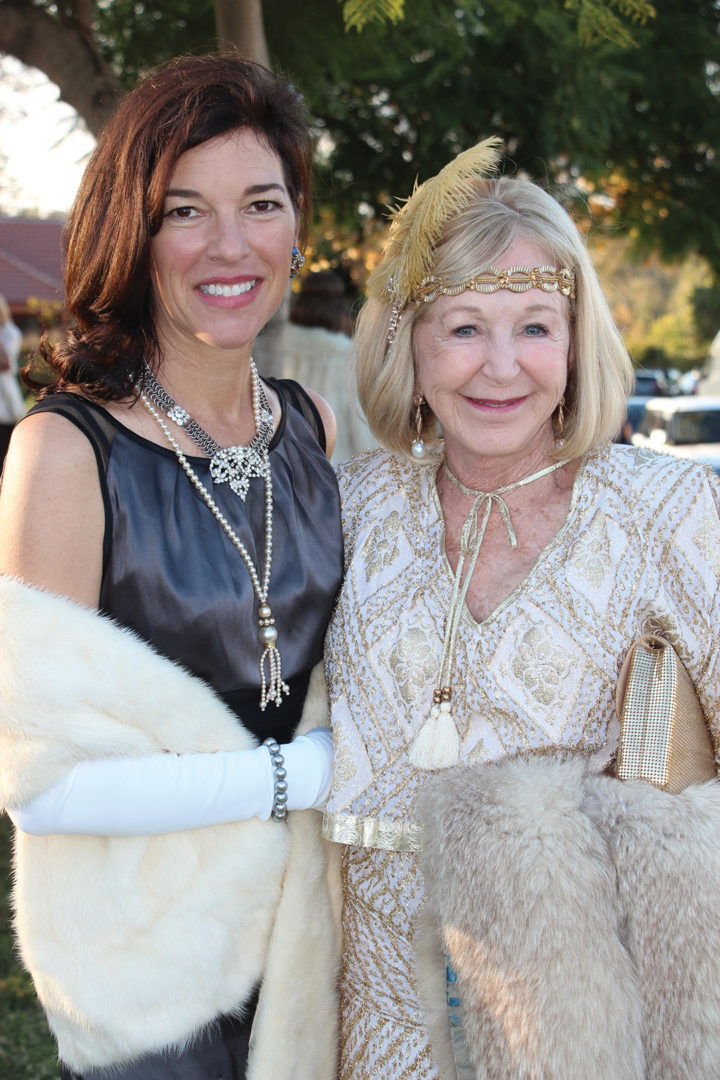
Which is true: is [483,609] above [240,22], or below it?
below

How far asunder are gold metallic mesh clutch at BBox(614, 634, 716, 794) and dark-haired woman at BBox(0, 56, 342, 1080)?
0.60m

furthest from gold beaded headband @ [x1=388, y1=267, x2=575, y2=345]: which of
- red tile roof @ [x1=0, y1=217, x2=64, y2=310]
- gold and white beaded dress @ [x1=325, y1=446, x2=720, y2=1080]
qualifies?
red tile roof @ [x1=0, y1=217, x2=64, y2=310]

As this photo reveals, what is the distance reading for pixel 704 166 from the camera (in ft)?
20.5

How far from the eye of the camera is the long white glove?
1.64 metres

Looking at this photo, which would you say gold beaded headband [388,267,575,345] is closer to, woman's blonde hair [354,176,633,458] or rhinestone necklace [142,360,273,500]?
woman's blonde hair [354,176,633,458]

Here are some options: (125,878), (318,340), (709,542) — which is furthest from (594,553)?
(318,340)

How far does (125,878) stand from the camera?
174 cm

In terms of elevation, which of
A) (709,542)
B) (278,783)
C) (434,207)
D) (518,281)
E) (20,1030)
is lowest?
(20,1030)

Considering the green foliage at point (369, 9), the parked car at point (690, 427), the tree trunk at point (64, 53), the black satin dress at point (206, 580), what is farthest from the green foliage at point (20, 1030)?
the parked car at point (690, 427)

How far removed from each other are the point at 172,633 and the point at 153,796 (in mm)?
289

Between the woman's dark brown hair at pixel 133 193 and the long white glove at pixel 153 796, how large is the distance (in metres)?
0.69

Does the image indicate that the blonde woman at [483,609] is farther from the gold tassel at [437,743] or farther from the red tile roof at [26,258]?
the red tile roof at [26,258]

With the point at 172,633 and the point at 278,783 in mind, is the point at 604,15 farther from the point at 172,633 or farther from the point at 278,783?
the point at 278,783

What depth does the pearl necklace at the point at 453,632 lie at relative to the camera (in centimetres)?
180
